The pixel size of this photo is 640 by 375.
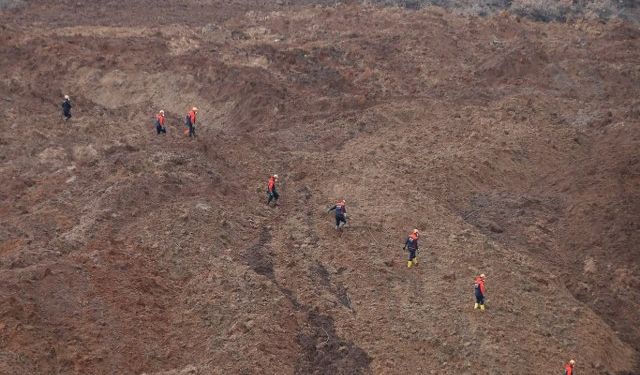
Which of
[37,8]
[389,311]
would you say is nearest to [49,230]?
[389,311]

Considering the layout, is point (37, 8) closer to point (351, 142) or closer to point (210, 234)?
point (351, 142)

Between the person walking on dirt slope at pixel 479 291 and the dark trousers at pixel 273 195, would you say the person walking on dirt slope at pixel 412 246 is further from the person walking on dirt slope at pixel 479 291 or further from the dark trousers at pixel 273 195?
the dark trousers at pixel 273 195

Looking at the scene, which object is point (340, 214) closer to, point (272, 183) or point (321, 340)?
point (272, 183)

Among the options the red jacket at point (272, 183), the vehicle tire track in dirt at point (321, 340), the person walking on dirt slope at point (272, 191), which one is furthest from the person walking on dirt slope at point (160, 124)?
the vehicle tire track in dirt at point (321, 340)

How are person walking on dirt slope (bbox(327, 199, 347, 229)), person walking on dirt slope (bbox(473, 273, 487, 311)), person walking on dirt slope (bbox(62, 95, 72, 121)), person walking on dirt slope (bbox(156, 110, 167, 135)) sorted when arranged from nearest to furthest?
person walking on dirt slope (bbox(473, 273, 487, 311)) < person walking on dirt slope (bbox(327, 199, 347, 229)) < person walking on dirt slope (bbox(156, 110, 167, 135)) < person walking on dirt slope (bbox(62, 95, 72, 121))

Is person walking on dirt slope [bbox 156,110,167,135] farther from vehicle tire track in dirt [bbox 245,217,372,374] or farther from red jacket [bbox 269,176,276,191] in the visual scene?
vehicle tire track in dirt [bbox 245,217,372,374]

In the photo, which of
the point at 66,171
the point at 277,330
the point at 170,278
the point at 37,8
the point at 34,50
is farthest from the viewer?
the point at 37,8

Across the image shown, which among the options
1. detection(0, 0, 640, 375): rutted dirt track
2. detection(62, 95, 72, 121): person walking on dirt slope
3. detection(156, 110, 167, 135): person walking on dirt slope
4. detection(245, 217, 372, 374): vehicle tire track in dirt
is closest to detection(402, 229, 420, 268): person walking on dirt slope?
detection(0, 0, 640, 375): rutted dirt track

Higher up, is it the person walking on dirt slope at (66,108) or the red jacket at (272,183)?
the person walking on dirt slope at (66,108)
